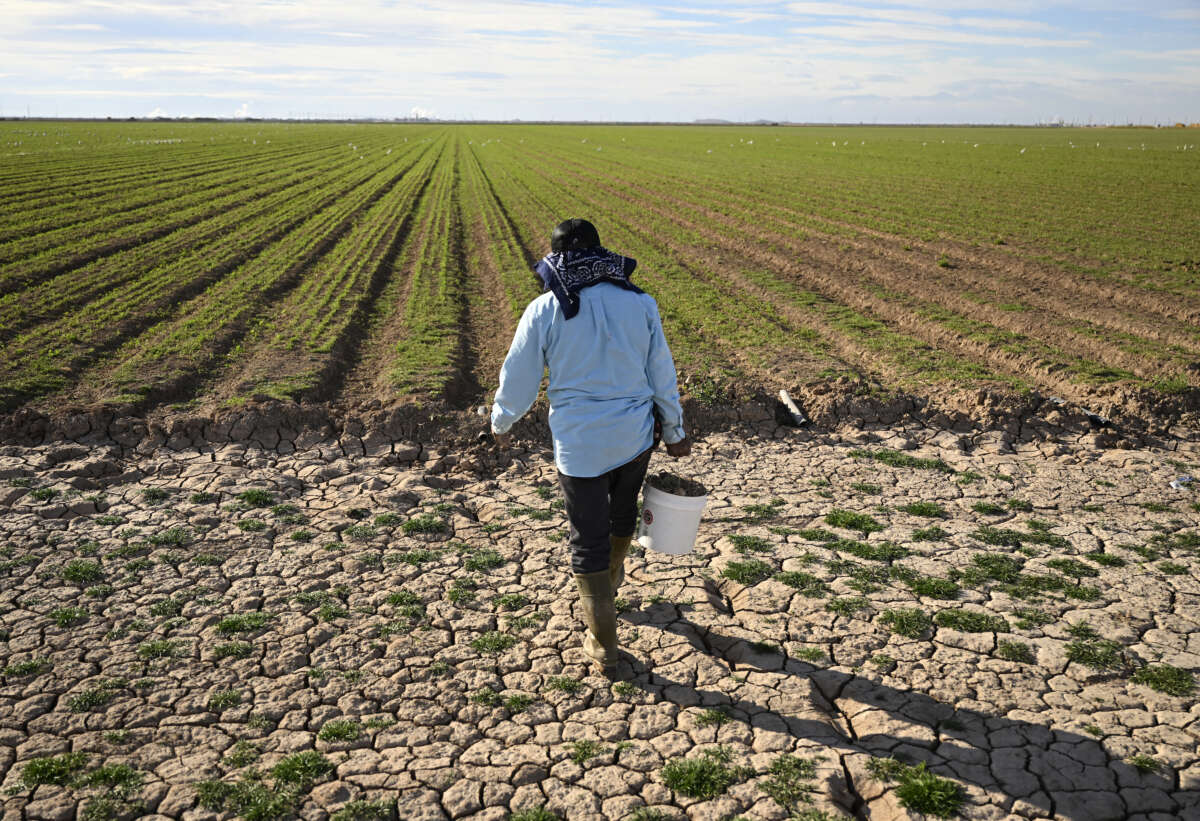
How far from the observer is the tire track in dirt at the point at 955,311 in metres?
10.7

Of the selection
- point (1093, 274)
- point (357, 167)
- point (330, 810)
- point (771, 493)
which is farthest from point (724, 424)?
point (357, 167)

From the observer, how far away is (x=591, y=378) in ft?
13.5

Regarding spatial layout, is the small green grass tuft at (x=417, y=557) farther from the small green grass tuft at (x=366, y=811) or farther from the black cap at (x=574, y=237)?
the black cap at (x=574, y=237)

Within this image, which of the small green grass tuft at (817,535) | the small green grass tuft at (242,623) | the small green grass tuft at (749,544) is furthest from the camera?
the small green grass tuft at (817,535)

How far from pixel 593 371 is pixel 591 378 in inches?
1.4

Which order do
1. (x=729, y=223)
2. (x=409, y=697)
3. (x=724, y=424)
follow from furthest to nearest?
(x=729, y=223) < (x=724, y=424) < (x=409, y=697)

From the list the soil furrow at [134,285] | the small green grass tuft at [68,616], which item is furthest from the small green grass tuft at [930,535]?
the soil furrow at [134,285]

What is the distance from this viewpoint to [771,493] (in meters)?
7.23

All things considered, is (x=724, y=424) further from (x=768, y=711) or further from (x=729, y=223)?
(x=729, y=223)

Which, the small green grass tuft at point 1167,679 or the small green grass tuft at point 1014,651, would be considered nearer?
the small green grass tuft at point 1167,679

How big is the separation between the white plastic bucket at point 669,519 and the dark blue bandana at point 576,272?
1187 mm

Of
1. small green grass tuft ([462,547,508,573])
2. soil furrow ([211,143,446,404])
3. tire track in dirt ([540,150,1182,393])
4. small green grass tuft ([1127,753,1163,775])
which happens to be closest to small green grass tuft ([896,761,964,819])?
small green grass tuft ([1127,753,1163,775])

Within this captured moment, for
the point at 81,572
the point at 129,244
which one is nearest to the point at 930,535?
the point at 81,572

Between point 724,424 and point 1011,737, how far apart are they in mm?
5006
